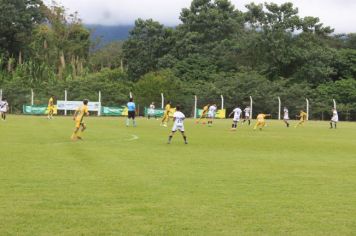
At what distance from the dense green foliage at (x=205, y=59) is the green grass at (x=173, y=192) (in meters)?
43.7

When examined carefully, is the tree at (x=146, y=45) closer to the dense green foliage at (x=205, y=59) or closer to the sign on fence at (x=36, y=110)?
the dense green foliage at (x=205, y=59)

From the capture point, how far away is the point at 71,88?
6162 cm

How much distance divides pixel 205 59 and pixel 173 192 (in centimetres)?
6178

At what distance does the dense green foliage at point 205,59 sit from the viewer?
62250mm

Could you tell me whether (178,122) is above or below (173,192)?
above

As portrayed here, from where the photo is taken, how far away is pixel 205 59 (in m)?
71.4

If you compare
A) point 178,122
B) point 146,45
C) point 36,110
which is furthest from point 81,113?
point 146,45

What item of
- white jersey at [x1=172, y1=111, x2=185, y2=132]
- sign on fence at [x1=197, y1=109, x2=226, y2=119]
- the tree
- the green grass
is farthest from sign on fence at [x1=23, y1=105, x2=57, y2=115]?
the green grass

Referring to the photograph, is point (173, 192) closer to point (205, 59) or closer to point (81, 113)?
point (81, 113)

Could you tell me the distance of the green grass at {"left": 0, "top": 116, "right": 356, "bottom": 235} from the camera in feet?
25.3

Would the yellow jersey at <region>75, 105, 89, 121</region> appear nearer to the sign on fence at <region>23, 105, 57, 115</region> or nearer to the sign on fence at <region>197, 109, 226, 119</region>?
the sign on fence at <region>23, 105, 57, 115</region>

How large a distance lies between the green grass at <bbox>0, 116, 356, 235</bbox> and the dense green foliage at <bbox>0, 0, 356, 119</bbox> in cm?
4366

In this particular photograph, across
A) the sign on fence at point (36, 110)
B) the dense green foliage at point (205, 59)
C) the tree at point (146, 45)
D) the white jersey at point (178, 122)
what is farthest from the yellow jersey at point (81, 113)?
the tree at point (146, 45)

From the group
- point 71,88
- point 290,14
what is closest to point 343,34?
point 290,14
